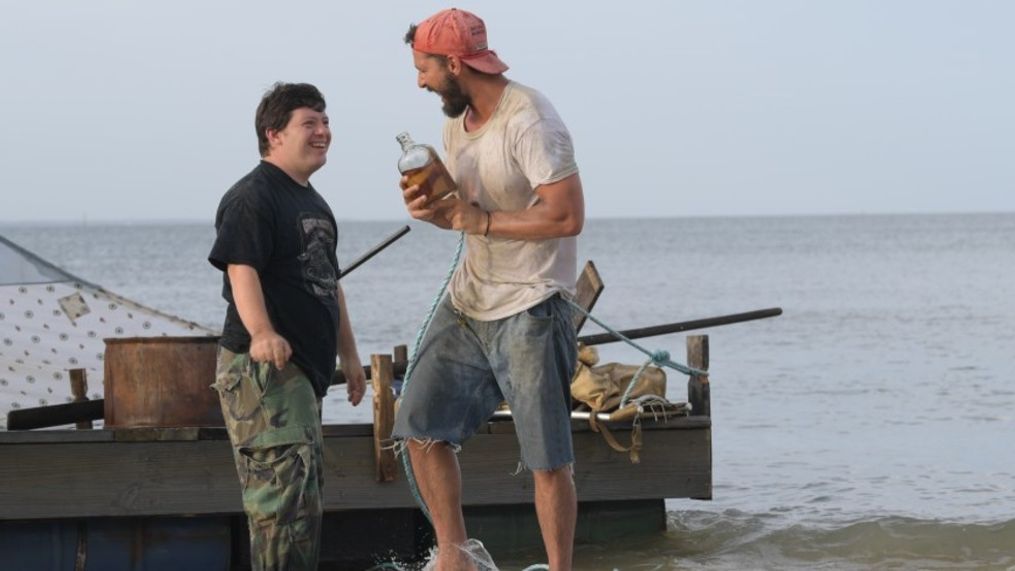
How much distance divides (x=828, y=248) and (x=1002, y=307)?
50859mm

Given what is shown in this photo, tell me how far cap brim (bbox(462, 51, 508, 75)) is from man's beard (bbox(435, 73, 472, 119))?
0.08 meters

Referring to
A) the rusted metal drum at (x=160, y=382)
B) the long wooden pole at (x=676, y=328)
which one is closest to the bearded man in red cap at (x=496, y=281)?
the rusted metal drum at (x=160, y=382)

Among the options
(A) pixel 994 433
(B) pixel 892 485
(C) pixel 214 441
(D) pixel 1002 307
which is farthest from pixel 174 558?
(D) pixel 1002 307

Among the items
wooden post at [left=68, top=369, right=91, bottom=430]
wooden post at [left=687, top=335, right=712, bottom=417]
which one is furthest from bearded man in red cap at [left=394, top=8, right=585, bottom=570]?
wooden post at [left=68, top=369, right=91, bottom=430]

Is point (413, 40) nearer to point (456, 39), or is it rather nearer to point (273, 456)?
point (456, 39)

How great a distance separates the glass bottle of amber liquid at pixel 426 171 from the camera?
18.1 ft

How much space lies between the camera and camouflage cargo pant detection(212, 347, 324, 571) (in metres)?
5.37

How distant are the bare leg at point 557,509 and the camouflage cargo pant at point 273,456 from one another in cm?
88

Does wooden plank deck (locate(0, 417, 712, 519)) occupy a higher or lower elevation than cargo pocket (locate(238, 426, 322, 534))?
lower

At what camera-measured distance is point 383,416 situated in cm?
754

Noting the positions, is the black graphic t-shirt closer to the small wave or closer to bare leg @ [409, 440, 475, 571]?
bare leg @ [409, 440, 475, 571]

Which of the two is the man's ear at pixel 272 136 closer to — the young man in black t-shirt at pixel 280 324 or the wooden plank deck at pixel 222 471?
the young man in black t-shirt at pixel 280 324

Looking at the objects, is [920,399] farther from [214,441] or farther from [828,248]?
[828,248]

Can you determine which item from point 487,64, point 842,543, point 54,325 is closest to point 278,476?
point 487,64
